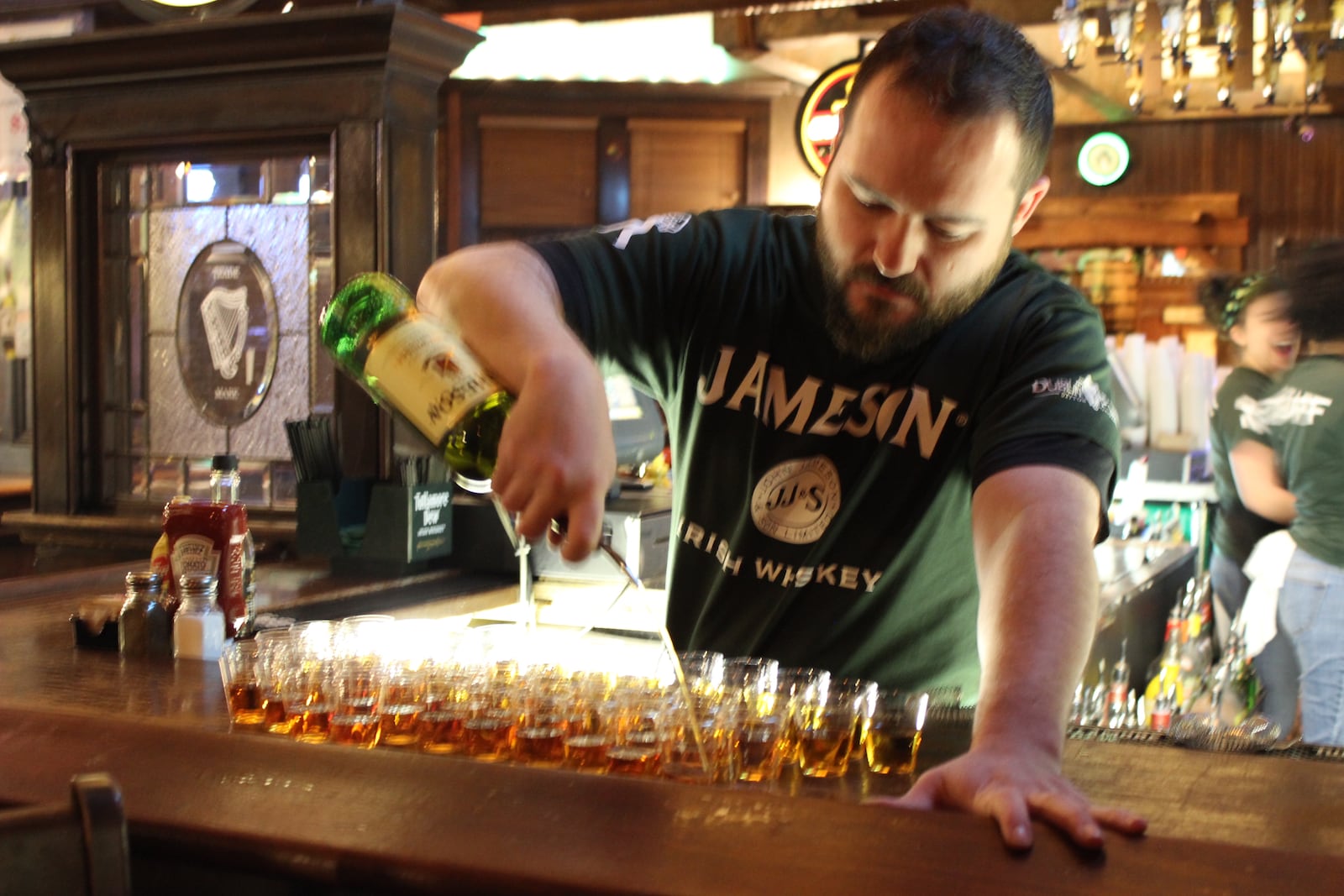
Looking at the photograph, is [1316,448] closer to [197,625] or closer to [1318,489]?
[1318,489]

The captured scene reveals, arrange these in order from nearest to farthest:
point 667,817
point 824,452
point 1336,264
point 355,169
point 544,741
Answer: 1. point 667,817
2. point 544,741
3. point 824,452
4. point 355,169
5. point 1336,264

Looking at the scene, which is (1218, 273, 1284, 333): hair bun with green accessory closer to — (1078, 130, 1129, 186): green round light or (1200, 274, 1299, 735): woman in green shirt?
(1200, 274, 1299, 735): woman in green shirt

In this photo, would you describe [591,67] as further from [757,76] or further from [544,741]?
[544,741]

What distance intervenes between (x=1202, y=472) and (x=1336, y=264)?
7.85 ft

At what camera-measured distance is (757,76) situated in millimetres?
6688

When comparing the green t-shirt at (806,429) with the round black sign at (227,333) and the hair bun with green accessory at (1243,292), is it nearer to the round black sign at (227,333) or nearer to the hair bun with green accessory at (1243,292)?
the round black sign at (227,333)

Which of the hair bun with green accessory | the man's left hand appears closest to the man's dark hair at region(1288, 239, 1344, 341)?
the hair bun with green accessory

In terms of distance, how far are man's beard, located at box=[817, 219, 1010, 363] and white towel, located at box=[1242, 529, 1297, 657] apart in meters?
2.97

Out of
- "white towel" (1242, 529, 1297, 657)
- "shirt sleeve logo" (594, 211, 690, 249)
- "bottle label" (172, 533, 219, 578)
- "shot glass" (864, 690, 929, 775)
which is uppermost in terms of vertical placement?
"shirt sleeve logo" (594, 211, 690, 249)

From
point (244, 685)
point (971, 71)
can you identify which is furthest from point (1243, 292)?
point (244, 685)

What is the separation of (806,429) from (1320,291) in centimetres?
295

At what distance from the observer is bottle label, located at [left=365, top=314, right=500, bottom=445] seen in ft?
4.52

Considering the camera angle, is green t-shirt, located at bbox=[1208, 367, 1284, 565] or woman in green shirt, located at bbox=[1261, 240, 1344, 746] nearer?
woman in green shirt, located at bbox=[1261, 240, 1344, 746]

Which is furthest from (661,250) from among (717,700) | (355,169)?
(355,169)
